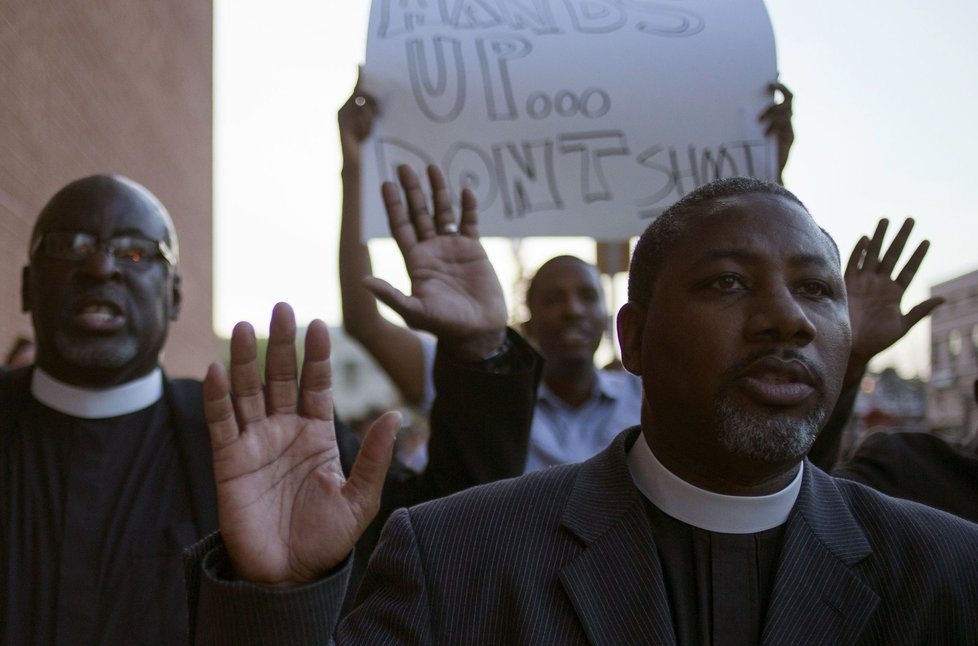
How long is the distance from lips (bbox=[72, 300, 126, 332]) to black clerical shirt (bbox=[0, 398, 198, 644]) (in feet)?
1.04

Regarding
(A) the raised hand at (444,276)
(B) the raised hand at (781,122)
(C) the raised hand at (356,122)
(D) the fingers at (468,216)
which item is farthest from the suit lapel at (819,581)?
(C) the raised hand at (356,122)

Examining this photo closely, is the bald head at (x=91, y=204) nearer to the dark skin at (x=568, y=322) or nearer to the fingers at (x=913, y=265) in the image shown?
the dark skin at (x=568, y=322)

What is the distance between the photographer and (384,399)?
66.4 metres

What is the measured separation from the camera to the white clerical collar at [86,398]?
293cm

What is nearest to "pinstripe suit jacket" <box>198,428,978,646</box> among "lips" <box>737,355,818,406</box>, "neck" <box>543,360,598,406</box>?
"lips" <box>737,355,818,406</box>

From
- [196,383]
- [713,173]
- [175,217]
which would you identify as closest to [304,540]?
[196,383]

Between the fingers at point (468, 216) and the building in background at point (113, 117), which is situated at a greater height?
the building in background at point (113, 117)

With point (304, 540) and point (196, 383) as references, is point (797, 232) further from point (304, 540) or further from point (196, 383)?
point (196, 383)

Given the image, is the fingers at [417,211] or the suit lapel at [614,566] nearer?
the suit lapel at [614,566]

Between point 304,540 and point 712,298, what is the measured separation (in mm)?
884

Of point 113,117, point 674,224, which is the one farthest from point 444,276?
point 113,117

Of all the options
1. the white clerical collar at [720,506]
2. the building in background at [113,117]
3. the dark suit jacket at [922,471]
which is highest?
the building in background at [113,117]

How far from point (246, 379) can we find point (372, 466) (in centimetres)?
28

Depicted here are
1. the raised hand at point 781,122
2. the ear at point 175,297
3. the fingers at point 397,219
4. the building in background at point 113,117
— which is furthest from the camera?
the building in background at point 113,117
